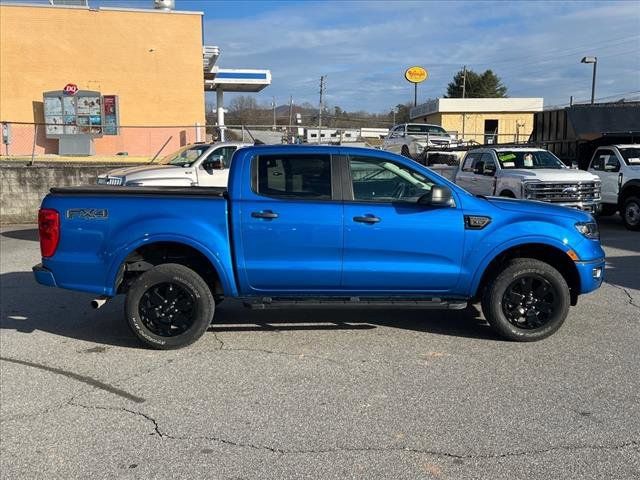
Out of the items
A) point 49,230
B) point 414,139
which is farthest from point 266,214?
point 414,139

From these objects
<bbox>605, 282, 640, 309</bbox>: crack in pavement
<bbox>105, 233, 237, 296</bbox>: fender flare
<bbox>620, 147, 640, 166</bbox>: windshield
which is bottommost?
<bbox>605, 282, 640, 309</bbox>: crack in pavement

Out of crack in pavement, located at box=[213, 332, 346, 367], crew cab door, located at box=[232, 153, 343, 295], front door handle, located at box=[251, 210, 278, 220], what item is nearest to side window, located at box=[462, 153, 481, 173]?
crew cab door, located at box=[232, 153, 343, 295]

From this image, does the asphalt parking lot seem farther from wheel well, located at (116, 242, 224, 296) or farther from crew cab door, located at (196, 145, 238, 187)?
crew cab door, located at (196, 145, 238, 187)

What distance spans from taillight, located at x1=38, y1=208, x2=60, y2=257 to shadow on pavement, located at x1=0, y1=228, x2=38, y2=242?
27.4 feet

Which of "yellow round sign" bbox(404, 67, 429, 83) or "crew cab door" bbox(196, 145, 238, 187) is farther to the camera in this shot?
"yellow round sign" bbox(404, 67, 429, 83)

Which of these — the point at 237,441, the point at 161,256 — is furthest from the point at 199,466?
the point at 161,256

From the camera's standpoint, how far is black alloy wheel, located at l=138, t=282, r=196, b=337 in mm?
5465

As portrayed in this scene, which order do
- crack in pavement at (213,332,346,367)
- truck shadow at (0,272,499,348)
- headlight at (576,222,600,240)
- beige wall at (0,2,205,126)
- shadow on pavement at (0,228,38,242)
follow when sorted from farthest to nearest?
beige wall at (0,2,205,126) → shadow on pavement at (0,228,38,242) → truck shadow at (0,272,499,348) → headlight at (576,222,600,240) → crack in pavement at (213,332,346,367)

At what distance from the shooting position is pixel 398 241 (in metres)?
5.38

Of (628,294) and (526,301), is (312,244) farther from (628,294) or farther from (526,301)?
(628,294)

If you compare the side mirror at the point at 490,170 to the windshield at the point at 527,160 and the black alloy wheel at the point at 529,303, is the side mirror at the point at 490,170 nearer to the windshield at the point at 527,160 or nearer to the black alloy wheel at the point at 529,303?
the windshield at the point at 527,160

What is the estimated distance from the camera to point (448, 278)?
5.46 m

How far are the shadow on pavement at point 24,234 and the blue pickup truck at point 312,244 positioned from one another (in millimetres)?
8693

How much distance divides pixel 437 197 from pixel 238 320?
2597mm
